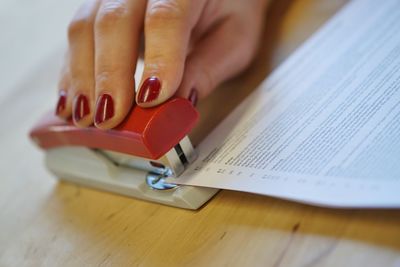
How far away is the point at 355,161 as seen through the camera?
369 millimetres

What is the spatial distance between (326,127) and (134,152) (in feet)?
0.59

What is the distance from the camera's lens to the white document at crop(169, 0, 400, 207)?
14.2 inches

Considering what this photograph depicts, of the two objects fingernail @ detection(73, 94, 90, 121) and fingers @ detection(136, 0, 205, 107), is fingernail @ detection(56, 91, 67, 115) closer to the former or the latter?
fingernail @ detection(73, 94, 90, 121)

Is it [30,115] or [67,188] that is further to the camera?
[30,115]

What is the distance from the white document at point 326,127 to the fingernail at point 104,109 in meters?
0.09

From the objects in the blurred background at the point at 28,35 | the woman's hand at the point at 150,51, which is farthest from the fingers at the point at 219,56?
the blurred background at the point at 28,35

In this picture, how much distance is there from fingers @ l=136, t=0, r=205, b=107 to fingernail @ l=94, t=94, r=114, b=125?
0.03 meters

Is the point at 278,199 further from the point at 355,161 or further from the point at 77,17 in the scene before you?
the point at 77,17

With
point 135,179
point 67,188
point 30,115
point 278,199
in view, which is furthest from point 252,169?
point 30,115

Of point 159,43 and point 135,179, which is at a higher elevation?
point 159,43

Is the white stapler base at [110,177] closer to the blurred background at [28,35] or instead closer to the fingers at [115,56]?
the fingers at [115,56]

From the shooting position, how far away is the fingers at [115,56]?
1.53 ft

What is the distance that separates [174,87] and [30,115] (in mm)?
388

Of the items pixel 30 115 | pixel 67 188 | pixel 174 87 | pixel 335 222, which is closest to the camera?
pixel 335 222
